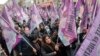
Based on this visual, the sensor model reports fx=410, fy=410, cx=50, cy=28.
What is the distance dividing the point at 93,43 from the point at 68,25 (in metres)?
4.77

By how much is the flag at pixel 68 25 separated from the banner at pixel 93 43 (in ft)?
14.6

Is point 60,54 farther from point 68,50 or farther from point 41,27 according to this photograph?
point 41,27

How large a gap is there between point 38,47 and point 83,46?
22.8 ft

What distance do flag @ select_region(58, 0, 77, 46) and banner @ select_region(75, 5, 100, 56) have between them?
444cm

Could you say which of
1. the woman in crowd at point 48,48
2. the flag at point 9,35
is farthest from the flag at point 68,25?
the flag at point 9,35

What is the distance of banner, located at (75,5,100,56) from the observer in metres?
5.90

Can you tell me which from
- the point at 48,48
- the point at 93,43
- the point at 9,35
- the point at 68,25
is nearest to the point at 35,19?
the point at 48,48

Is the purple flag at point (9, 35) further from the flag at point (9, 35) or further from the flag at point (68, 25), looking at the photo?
the flag at point (68, 25)

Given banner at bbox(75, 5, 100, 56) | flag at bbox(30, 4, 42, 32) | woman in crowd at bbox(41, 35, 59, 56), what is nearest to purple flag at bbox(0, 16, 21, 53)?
woman in crowd at bbox(41, 35, 59, 56)

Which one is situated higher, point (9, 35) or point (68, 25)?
point (68, 25)

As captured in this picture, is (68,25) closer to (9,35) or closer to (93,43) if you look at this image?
(9,35)

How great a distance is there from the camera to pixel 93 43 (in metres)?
5.96

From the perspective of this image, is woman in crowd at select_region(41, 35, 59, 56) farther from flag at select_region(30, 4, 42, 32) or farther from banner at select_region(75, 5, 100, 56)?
flag at select_region(30, 4, 42, 32)

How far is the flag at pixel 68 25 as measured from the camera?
10578mm
